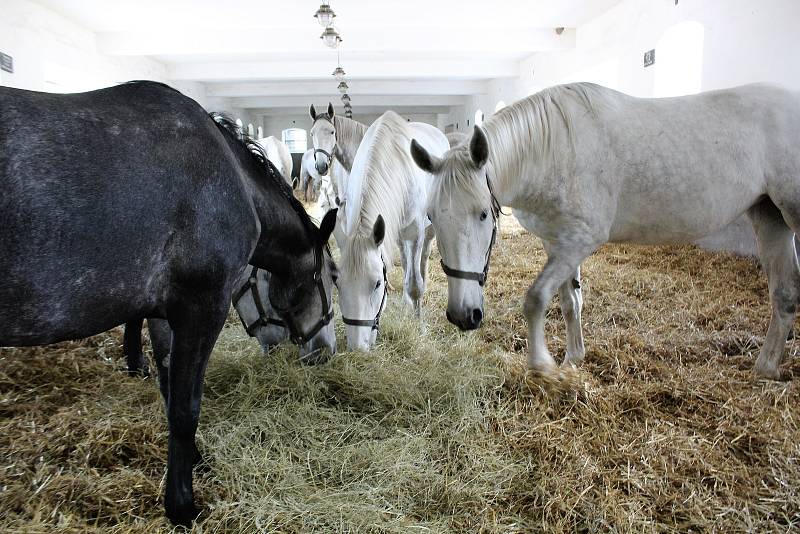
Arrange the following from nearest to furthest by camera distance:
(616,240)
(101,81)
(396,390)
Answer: (396,390), (616,240), (101,81)

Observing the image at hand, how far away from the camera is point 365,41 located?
11273 millimetres

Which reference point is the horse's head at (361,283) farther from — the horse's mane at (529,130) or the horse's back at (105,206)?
the horse's back at (105,206)

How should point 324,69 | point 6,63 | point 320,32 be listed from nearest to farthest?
1. point 6,63
2. point 320,32
3. point 324,69

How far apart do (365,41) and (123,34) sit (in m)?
5.61

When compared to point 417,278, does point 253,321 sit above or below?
below

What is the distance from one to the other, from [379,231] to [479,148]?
791 millimetres

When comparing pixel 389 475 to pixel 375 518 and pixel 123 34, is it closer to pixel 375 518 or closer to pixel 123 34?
pixel 375 518

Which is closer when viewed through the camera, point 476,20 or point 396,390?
point 396,390

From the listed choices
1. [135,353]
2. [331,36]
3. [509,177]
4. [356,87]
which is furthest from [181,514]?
[356,87]

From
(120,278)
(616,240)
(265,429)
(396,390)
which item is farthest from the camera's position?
(616,240)

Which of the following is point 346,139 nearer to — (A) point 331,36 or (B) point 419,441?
(A) point 331,36

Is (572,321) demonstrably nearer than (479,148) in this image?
No

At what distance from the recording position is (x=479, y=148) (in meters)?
2.10

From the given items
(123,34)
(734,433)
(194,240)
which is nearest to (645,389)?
(734,433)
